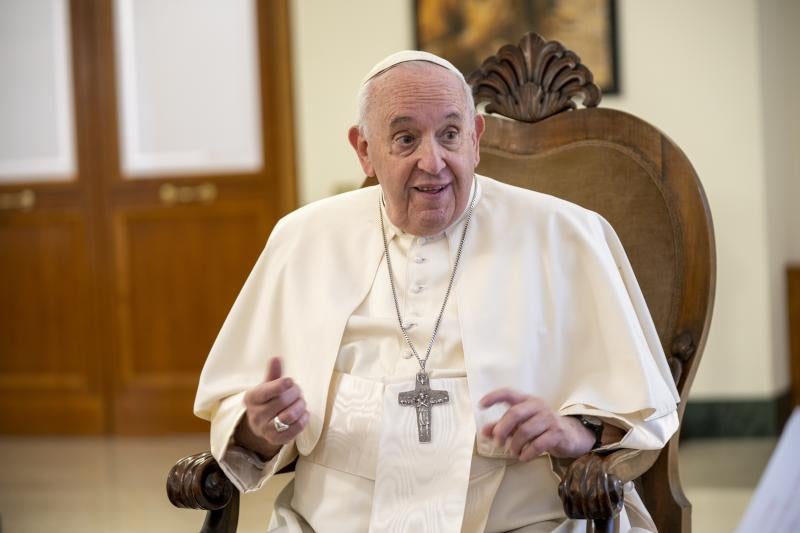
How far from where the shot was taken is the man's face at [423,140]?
7.32 feet

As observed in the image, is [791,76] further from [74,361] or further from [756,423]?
[74,361]

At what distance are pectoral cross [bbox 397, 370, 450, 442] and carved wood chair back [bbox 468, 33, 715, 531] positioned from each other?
555mm

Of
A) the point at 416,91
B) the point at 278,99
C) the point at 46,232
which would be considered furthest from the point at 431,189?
the point at 46,232

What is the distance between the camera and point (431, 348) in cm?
230

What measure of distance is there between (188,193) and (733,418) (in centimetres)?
361

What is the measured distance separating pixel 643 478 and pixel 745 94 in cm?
395

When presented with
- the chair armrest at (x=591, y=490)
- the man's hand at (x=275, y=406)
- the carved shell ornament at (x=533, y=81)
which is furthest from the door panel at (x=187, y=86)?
the chair armrest at (x=591, y=490)

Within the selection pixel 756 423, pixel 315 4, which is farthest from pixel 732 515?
pixel 315 4

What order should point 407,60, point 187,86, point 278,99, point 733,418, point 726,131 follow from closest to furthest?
point 407,60, point 726,131, point 733,418, point 278,99, point 187,86

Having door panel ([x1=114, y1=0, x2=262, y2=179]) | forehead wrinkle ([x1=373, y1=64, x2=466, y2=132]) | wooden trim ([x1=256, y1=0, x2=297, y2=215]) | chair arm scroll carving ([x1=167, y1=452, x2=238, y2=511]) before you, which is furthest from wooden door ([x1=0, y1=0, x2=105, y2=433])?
chair arm scroll carving ([x1=167, y1=452, x2=238, y2=511])

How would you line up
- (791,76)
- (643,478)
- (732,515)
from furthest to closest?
(791,76) → (732,515) → (643,478)

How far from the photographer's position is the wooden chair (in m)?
2.39

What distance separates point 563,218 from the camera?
2.35m

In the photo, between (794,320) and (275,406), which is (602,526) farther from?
(794,320)
